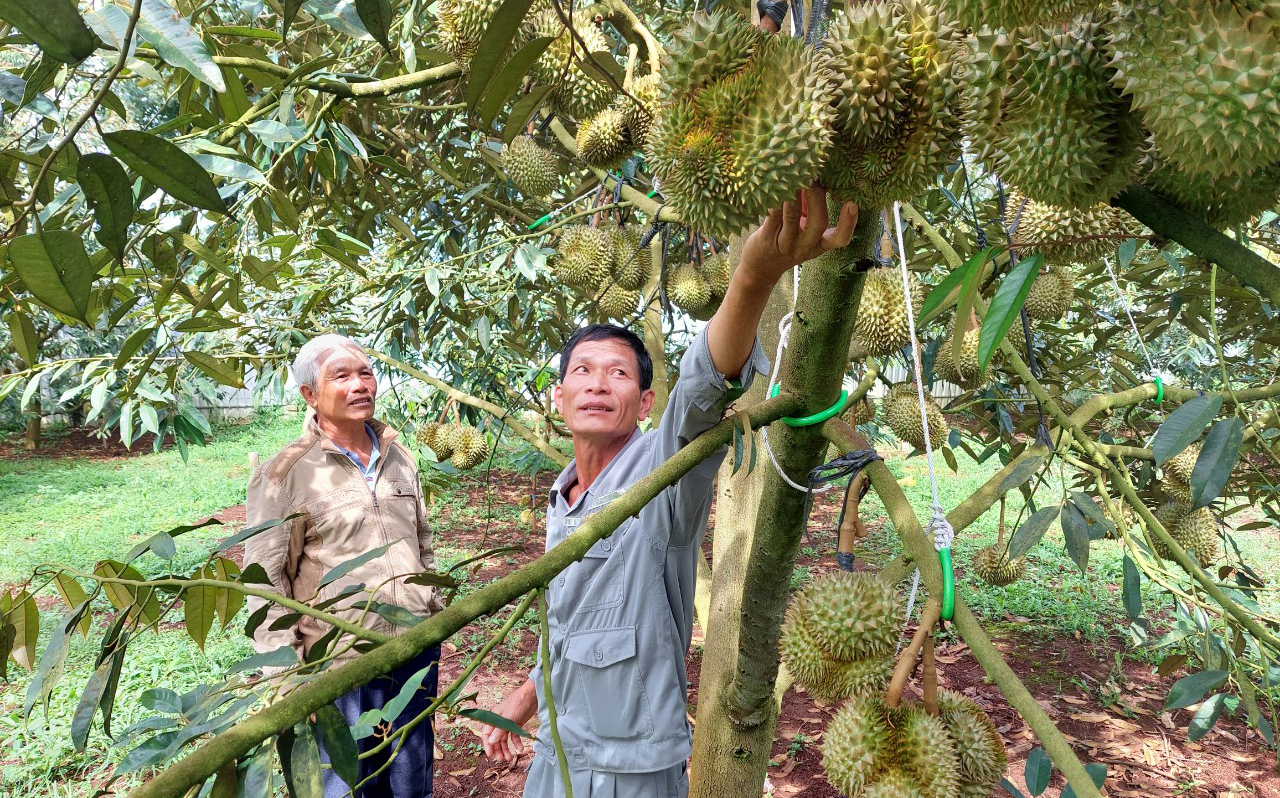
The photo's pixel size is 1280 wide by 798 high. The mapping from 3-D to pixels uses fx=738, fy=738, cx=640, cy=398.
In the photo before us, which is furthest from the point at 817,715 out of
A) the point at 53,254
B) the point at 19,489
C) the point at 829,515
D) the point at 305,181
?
the point at 19,489

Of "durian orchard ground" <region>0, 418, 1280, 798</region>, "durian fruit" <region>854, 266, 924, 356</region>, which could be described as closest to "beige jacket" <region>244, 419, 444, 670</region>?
"durian orchard ground" <region>0, 418, 1280, 798</region>

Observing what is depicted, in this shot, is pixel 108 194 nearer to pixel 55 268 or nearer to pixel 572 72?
pixel 55 268

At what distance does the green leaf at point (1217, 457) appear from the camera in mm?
831

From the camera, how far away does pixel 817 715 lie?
313cm

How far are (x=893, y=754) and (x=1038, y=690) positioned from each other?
114 inches

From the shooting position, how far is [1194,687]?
1.25m

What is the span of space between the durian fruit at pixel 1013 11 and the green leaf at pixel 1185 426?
0.47 m

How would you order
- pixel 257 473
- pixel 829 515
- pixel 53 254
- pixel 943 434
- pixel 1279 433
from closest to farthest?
pixel 53 254
pixel 1279 433
pixel 257 473
pixel 943 434
pixel 829 515

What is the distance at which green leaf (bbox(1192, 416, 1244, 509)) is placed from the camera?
831 millimetres

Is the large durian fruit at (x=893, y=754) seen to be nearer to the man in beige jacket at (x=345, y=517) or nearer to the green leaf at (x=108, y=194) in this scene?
the green leaf at (x=108, y=194)

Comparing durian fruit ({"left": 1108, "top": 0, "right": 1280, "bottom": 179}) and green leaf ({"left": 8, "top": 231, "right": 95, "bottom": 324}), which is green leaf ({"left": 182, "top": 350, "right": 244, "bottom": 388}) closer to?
green leaf ({"left": 8, "top": 231, "right": 95, "bottom": 324})

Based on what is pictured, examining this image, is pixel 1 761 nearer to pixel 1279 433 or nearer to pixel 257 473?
pixel 257 473

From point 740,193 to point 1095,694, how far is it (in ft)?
11.4

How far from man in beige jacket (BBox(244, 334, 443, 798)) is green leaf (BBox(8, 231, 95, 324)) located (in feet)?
5.16
